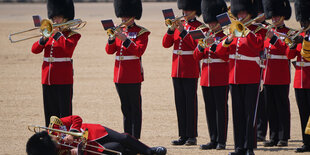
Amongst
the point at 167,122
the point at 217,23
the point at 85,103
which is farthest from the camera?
the point at 85,103

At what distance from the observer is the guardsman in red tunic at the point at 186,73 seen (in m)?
7.03

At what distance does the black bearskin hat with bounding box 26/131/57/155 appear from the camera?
5.18 metres

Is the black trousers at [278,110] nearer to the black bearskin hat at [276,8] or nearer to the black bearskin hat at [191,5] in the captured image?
the black bearskin hat at [276,8]

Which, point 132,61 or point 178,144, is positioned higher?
point 132,61

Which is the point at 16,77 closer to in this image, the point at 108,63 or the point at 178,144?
the point at 108,63

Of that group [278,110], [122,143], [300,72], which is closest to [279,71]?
[300,72]

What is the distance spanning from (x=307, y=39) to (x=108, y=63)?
6983 mm

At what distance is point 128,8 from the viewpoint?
7059 mm

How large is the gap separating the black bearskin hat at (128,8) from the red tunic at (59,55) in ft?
1.87

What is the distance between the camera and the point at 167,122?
8.27 metres

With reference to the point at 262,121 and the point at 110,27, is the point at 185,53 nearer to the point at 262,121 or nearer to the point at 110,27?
the point at 110,27

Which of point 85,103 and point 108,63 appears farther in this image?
point 108,63

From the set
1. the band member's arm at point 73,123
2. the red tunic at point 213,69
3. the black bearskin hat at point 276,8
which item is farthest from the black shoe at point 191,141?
the band member's arm at point 73,123

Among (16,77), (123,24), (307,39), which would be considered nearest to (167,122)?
(123,24)
